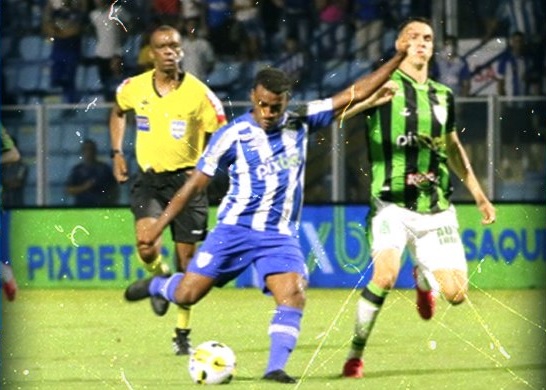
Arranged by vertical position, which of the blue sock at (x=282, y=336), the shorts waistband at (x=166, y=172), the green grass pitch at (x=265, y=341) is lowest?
the green grass pitch at (x=265, y=341)

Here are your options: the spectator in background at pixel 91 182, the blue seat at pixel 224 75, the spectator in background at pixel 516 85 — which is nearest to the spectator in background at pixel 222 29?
the blue seat at pixel 224 75

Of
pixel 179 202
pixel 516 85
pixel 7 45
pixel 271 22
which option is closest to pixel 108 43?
pixel 7 45

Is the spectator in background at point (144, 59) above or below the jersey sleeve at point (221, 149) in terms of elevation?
above

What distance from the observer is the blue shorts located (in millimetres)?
7184

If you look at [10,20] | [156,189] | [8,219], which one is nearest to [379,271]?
[156,189]

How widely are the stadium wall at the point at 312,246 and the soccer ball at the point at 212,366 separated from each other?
18.5 feet

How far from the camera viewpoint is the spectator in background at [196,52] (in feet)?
42.4

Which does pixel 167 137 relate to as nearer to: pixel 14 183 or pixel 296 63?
pixel 14 183

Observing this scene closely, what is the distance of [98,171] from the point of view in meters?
13.4

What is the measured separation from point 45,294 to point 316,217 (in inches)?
85.8

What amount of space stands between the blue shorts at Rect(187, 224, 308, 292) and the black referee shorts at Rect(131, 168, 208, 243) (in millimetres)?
1879

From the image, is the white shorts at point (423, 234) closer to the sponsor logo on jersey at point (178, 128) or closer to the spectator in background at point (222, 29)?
the sponsor logo on jersey at point (178, 128)

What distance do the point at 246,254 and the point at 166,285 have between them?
0.75 meters

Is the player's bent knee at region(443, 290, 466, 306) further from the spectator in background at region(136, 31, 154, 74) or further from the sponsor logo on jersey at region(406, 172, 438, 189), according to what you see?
the spectator in background at region(136, 31, 154, 74)
